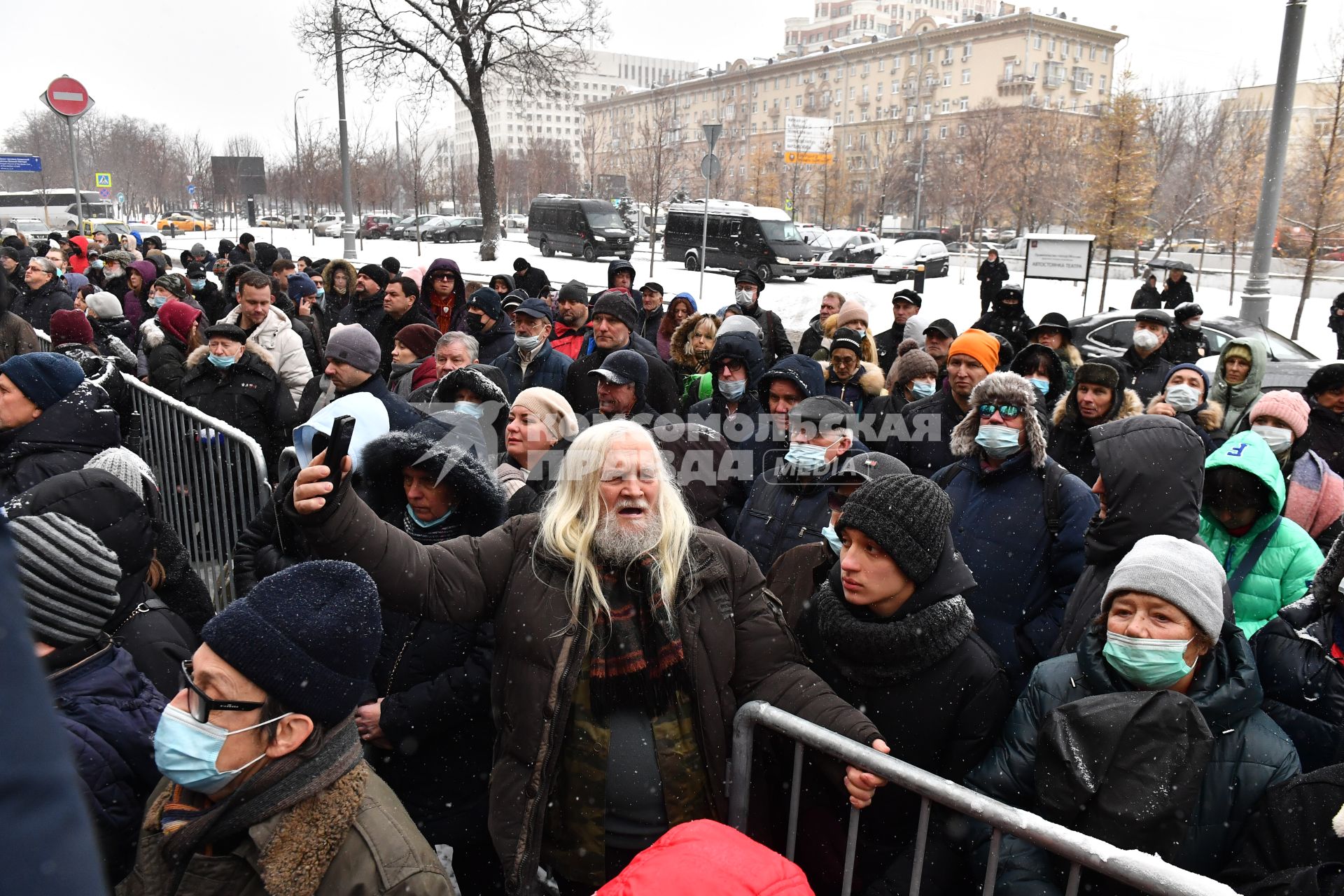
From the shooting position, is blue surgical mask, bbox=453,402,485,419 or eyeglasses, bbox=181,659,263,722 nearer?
eyeglasses, bbox=181,659,263,722

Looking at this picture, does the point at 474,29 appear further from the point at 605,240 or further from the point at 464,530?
the point at 464,530

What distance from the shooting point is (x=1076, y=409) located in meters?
5.22

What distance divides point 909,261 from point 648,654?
31886mm

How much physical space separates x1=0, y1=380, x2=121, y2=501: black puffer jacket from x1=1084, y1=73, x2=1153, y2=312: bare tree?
22.6 metres

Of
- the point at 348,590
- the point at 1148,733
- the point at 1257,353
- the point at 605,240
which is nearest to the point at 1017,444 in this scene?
the point at 1148,733

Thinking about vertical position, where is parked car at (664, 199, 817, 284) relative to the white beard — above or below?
above

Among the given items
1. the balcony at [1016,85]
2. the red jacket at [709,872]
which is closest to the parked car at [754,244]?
the red jacket at [709,872]

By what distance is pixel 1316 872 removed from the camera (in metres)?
1.80

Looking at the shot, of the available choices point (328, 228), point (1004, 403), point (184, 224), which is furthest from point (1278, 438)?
point (184, 224)

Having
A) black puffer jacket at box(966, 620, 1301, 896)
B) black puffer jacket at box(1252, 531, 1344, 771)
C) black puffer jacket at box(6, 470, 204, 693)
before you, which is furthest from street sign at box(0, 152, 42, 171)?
black puffer jacket at box(1252, 531, 1344, 771)

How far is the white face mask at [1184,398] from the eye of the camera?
5707 mm

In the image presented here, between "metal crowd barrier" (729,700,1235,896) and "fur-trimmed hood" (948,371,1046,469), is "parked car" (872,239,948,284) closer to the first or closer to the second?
"fur-trimmed hood" (948,371,1046,469)

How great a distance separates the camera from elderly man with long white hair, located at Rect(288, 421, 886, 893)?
7.80ft

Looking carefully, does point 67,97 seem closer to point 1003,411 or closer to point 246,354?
point 246,354
